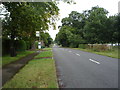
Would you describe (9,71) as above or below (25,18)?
below

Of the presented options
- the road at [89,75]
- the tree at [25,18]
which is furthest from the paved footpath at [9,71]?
the tree at [25,18]

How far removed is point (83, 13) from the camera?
69.7 metres

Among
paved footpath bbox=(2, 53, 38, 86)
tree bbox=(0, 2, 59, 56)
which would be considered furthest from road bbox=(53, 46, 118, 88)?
tree bbox=(0, 2, 59, 56)

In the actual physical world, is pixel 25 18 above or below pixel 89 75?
above

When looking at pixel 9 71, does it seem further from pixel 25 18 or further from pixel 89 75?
pixel 25 18

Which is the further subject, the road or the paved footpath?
the paved footpath

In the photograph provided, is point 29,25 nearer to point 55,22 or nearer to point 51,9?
point 55,22

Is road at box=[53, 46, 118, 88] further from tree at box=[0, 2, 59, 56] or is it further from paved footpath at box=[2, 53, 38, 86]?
tree at box=[0, 2, 59, 56]

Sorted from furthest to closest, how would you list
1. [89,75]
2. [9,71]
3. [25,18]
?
1. [25,18]
2. [9,71]
3. [89,75]

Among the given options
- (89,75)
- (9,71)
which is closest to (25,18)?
(9,71)

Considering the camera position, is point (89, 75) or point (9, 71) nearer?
point (89, 75)

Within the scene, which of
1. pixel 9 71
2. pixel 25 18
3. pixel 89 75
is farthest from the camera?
pixel 25 18

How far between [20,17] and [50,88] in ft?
35.8

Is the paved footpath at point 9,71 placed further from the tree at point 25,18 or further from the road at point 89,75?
the tree at point 25,18
